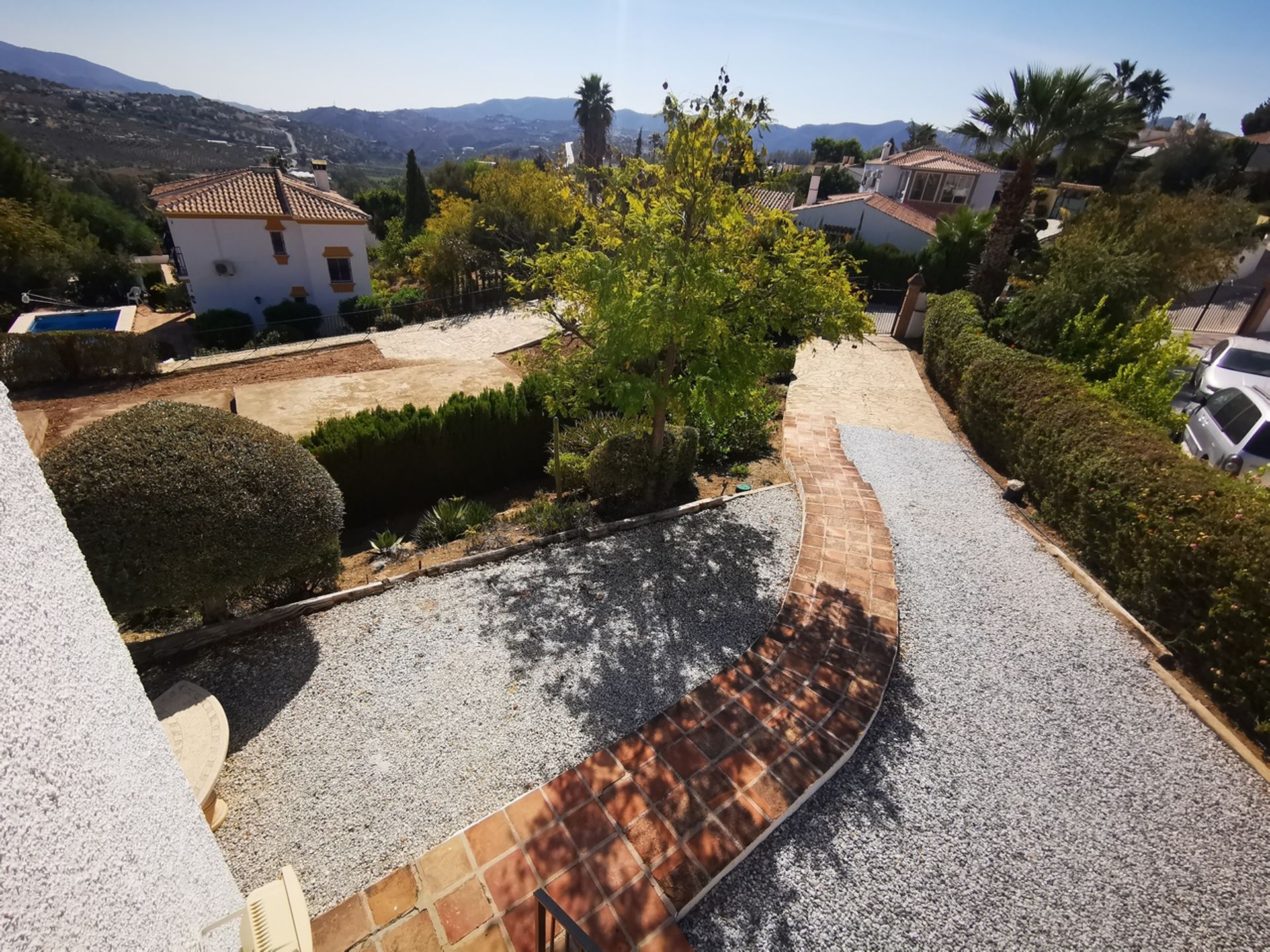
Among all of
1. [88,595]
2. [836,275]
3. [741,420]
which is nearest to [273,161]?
[741,420]

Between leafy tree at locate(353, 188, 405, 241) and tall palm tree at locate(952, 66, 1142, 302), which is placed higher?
tall palm tree at locate(952, 66, 1142, 302)

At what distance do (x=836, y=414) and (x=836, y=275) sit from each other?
20.0ft

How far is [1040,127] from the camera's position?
15.0 metres

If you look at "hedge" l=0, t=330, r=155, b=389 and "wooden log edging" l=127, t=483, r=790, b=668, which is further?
"hedge" l=0, t=330, r=155, b=389

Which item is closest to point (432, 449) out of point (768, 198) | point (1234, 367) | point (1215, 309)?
point (1234, 367)

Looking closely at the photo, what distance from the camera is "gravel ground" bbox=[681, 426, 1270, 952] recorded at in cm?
371

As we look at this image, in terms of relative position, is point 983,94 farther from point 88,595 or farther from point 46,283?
point 46,283

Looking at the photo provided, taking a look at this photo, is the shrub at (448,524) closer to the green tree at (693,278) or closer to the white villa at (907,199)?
the green tree at (693,278)

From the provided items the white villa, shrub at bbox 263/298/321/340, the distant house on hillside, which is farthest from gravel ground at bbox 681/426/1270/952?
the distant house on hillside

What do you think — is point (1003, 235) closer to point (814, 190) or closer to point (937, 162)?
point (814, 190)

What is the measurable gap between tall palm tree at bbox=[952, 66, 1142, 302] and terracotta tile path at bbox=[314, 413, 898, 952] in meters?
16.3

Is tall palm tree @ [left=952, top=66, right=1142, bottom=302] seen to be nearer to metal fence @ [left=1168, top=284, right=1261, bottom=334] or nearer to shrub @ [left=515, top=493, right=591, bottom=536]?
metal fence @ [left=1168, top=284, right=1261, bottom=334]

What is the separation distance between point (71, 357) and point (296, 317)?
32.0ft

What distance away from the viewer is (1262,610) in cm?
494
